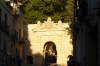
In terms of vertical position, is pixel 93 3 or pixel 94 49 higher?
pixel 93 3

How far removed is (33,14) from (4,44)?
21669 millimetres

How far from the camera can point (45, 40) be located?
53.1 meters

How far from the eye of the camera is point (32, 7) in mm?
58812

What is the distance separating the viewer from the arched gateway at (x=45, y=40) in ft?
171

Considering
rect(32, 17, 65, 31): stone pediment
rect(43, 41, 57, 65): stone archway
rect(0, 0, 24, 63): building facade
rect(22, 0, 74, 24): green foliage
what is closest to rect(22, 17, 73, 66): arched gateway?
rect(32, 17, 65, 31): stone pediment

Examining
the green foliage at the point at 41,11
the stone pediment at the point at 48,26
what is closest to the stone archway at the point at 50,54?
the green foliage at the point at 41,11

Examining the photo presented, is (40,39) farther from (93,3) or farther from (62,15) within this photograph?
(93,3)

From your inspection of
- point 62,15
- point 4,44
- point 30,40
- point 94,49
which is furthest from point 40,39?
point 94,49

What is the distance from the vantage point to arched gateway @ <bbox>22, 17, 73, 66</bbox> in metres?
52.0

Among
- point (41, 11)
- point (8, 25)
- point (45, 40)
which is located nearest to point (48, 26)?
point (45, 40)

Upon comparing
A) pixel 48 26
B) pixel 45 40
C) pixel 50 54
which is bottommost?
pixel 50 54

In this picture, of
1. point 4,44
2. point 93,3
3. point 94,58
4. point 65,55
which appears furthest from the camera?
point 65,55

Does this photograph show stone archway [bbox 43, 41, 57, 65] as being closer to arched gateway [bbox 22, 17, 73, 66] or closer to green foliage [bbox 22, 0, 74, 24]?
green foliage [bbox 22, 0, 74, 24]

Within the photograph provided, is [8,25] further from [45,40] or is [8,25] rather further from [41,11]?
[41,11]
